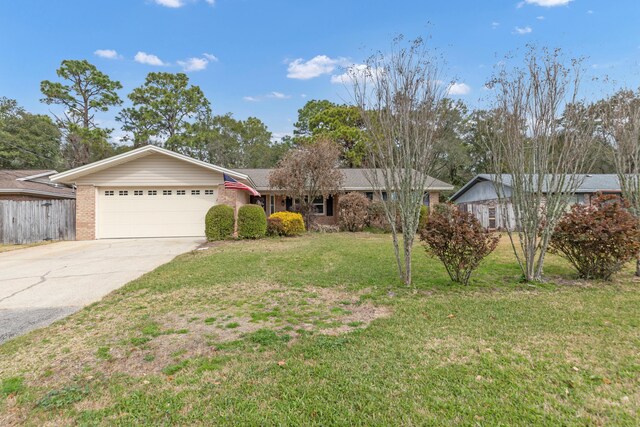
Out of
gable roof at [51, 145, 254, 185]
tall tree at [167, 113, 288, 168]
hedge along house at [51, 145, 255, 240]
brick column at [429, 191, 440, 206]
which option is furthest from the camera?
tall tree at [167, 113, 288, 168]

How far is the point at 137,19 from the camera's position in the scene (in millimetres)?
12406

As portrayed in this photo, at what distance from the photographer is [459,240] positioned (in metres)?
5.11

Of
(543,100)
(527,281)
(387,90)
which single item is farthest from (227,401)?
(543,100)

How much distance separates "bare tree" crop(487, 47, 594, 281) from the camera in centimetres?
530

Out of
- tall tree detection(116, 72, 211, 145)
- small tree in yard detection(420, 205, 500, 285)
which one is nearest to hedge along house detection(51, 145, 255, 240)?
small tree in yard detection(420, 205, 500, 285)

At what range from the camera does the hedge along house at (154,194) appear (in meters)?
13.9

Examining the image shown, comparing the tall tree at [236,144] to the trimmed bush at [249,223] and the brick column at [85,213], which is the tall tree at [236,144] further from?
the trimmed bush at [249,223]

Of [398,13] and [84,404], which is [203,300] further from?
[398,13]

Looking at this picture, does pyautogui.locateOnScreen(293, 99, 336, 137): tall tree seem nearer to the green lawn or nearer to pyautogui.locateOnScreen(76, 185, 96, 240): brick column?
pyautogui.locateOnScreen(76, 185, 96, 240): brick column

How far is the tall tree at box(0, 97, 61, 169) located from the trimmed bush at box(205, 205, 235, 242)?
2681 centimetres

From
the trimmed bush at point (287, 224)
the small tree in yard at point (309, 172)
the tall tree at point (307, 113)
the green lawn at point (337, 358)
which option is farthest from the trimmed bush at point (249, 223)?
the tall tree at point (307, 113)

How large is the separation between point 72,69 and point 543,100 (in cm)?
3541

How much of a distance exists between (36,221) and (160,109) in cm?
2128

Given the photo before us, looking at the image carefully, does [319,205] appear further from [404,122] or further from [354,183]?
[404,122]
